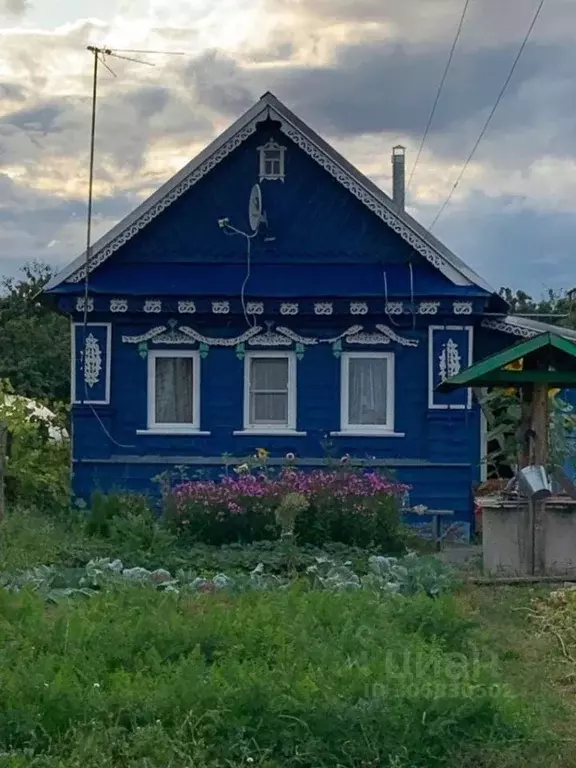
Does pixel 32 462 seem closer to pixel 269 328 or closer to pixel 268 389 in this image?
pixel 268 389

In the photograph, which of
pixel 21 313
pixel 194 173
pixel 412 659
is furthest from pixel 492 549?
pixel 21 313

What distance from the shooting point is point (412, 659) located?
6965mm

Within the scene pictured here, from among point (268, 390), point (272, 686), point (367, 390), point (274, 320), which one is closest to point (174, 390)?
point (268, 390)

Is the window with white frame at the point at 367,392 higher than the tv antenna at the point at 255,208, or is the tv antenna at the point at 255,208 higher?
the tv antenna at the point at 255,208

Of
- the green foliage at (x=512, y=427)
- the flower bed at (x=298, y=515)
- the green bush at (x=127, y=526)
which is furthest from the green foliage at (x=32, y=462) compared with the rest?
the green foliage at (x=512, y=427)

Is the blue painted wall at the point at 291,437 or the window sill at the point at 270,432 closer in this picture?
the blue painted wall at the point at 291,437

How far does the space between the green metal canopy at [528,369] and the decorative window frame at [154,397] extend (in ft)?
Result: 17.2

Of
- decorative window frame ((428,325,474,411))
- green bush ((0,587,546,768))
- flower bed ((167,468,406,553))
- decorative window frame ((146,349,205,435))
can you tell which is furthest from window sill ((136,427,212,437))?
green bush ((0,587,546,768))

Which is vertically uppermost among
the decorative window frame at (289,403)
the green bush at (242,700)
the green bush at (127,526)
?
the decorative window frame at (289,403)

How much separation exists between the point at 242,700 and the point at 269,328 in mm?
11043

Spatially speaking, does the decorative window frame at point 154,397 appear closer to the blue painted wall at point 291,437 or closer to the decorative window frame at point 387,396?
the blue painted wall at point 291,437

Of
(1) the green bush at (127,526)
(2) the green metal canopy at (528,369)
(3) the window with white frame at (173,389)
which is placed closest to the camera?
(2) the green metal canopy at (528,369)

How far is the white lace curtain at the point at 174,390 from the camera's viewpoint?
17.0m

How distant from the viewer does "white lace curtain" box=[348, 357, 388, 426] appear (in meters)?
16.8
